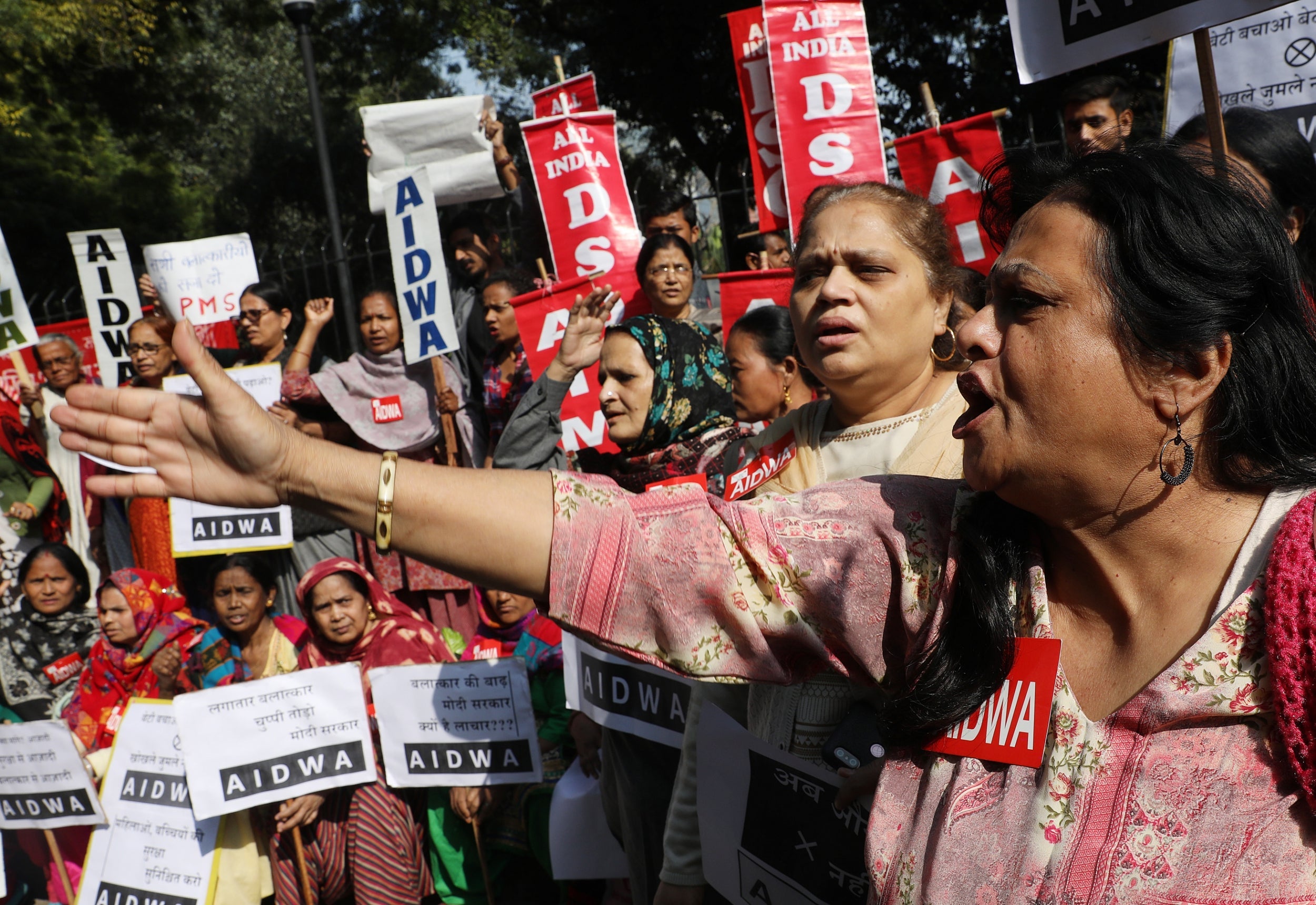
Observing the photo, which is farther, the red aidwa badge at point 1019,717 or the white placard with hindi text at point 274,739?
the white placard with hindi text at point 274,739

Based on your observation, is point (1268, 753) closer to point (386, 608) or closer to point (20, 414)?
point (386, 608)

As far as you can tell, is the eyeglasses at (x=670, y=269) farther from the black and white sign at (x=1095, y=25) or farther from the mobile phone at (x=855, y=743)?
the mobile phone at (x=855, y=743)

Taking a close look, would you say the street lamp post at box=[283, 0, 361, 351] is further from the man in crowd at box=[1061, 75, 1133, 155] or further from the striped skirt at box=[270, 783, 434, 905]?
the man in crowd at box=[1061, 75, 1133, 155]

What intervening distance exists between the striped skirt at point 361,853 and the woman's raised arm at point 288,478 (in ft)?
10.0

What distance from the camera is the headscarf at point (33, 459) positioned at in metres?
7.32

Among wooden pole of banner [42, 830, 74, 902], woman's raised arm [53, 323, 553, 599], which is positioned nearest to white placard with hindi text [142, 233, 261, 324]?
wooden pole of banner [42, 830, 74, 902]

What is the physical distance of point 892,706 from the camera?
60.6 inches

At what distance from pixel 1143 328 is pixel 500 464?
135 inches

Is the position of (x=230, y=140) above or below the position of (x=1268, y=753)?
above

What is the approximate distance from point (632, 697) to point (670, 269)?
114 inches

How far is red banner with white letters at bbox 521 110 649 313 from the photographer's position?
20.0 feet

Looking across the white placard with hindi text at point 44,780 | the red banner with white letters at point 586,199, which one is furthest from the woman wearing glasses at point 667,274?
the white placard with hindi text at point 44,780

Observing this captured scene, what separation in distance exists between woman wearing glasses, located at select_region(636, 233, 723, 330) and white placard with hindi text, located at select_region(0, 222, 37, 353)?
3.60 metres

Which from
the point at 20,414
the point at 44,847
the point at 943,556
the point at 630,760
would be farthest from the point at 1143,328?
the point at 20,414
